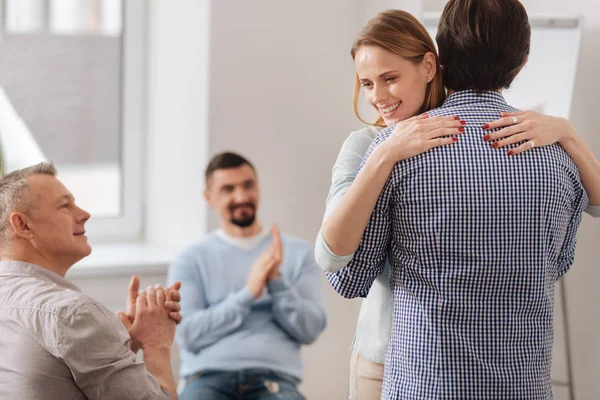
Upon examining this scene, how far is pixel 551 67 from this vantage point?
237cm

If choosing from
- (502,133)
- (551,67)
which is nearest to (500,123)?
(502,133)

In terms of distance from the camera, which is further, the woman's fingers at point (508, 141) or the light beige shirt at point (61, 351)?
the light beige shirt at point (61, 351)

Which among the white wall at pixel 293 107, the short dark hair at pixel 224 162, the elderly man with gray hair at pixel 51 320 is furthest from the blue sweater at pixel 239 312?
the elderly man with gray hair at pixel 51 320

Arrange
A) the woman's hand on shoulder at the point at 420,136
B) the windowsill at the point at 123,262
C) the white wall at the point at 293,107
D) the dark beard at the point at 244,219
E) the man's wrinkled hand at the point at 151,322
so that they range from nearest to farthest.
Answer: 1. the woman's hand on shoulder at the point at 420,136
2. the man's wrinkled hand at the point at 151,322
3. the dark beard at the point at 244,219
4. the windowsill at the point at 123,262
5. the white wall at the point at 293,107

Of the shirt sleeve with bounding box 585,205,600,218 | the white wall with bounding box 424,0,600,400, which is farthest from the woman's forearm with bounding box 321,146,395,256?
the white wall with bounding box 424,0,600,400

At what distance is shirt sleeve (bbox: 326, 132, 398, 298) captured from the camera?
3.86 ft

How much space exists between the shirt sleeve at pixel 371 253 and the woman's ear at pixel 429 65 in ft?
0.71

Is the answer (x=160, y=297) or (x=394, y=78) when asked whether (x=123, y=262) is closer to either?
(x=160, y=297)

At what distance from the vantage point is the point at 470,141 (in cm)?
117

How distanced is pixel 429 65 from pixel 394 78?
0.07 m

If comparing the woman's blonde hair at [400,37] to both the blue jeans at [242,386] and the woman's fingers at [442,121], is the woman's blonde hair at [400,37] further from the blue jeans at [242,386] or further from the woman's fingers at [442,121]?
the blue jeans at [242,386]

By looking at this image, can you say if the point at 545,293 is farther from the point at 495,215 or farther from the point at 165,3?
the point at 165,3

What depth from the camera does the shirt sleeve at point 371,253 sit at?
1.18 metres

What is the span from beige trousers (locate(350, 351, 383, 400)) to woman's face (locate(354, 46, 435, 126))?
1.56 feet
